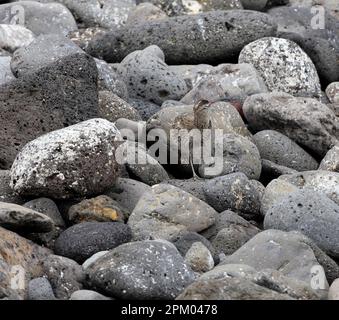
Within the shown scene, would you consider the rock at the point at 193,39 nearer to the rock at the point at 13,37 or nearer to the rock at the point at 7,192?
the rock at the point at 13,37

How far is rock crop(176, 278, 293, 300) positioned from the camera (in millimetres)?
7090

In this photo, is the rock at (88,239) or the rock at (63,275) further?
the rock at (88,239)

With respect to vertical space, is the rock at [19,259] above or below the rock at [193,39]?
above

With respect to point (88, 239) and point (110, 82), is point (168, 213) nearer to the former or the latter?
point (88, 239)

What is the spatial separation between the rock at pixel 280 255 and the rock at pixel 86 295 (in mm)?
1189

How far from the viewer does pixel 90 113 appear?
35.9ft

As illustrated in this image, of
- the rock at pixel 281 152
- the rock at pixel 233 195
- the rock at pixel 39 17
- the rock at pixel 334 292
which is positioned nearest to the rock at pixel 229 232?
the rock at pixel 233 195

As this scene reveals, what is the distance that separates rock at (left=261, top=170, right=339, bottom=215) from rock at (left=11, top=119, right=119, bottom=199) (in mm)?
1360

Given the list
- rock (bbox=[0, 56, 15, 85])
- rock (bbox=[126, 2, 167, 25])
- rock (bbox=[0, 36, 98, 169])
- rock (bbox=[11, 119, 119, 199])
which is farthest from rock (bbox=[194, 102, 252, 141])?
rock (bbox=[126, 2, 167, 25])

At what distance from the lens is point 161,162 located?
1111 centimetres

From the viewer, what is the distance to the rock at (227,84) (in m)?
12.9

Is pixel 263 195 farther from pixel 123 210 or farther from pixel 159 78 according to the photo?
pixel 159 78
